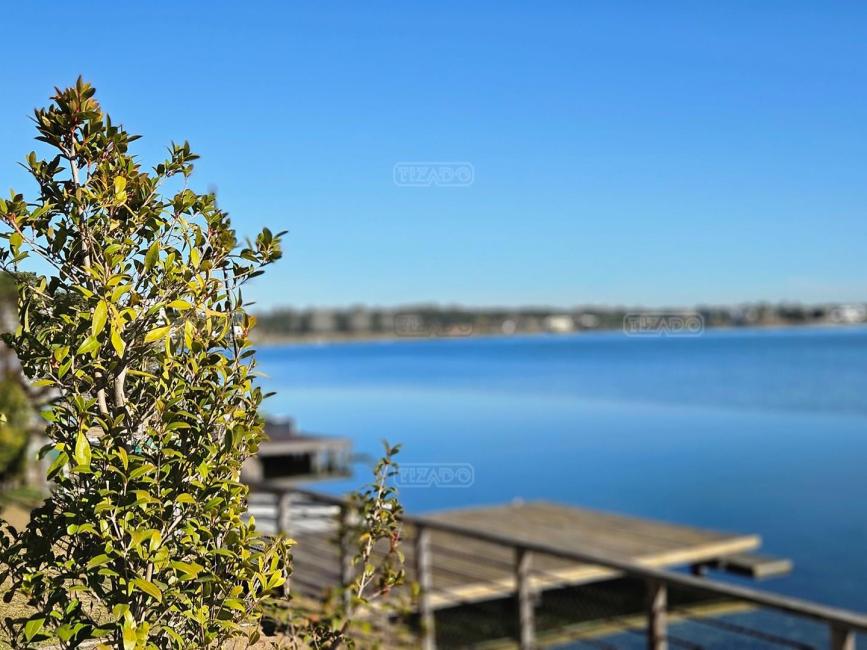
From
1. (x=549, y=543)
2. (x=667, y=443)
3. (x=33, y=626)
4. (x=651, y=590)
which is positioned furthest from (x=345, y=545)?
(x=667, y=443)

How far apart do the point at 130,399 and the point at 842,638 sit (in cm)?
277

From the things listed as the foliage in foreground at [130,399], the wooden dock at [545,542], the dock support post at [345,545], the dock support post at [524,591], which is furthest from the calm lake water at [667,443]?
the wooden dock at [545,542]

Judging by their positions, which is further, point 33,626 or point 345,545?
point 345,545

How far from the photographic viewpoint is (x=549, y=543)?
11055mm

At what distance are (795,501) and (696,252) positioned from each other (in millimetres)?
66556

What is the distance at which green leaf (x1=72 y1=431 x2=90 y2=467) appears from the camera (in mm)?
1127

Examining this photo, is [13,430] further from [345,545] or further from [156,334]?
[156,334]

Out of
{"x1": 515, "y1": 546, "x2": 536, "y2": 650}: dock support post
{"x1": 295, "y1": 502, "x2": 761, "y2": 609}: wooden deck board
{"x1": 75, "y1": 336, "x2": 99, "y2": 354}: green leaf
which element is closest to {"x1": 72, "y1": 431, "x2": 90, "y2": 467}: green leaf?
{"x1": 75, "y1": 336, "x2": 99, "y2": 354}: green leaf

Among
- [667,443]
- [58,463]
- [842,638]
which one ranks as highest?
[58,463]

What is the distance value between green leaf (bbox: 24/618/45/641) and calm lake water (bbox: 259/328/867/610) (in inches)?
18.4

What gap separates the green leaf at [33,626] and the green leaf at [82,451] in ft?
0.78

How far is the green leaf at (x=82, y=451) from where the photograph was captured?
3.70ft

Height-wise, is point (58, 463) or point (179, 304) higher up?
point (179, 304)

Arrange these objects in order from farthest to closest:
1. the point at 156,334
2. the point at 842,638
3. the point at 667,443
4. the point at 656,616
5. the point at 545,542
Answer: the point at 667,443 < the point at 545,542 < the point at 656,616 < the point at 842,638 < the point at 156,334
